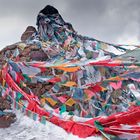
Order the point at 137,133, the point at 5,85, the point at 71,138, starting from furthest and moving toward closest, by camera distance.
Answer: the point at 5,85, the point at 71,138, the point at 137,133

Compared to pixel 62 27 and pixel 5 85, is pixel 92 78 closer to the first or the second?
pixel 5 85

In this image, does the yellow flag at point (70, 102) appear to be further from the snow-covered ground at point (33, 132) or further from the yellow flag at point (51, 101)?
the snow-covered ground at point (33, 132)

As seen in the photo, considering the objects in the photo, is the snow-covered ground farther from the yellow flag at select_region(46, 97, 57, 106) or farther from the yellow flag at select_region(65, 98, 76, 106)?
the yellow flag at select_region(65, 98, 76, 106)

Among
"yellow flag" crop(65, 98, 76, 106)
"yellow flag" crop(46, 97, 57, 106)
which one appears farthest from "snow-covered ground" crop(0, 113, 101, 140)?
"yellow flag" crop(65, 98, 76, 106)

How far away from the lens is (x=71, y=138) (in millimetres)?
14117

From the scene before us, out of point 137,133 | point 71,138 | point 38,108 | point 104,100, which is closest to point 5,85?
point 38,108

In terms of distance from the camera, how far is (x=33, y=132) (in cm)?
1520

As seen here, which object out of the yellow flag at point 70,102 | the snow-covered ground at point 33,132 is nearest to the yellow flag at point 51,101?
the yellow flag at point 70,102

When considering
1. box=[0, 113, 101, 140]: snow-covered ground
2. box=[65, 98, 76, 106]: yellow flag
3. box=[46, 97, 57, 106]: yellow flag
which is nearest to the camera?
box=[0, 113, 101, 140]: snow-covered ground

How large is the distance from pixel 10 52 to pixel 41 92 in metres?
4.37

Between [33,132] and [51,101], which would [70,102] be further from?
[33,132]

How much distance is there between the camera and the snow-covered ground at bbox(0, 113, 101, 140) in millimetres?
14461

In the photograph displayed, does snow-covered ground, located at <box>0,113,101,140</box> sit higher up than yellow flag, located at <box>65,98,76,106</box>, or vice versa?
yellow flag, located at <box>65,98,76,106</box>

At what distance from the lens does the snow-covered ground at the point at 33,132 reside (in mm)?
14461
